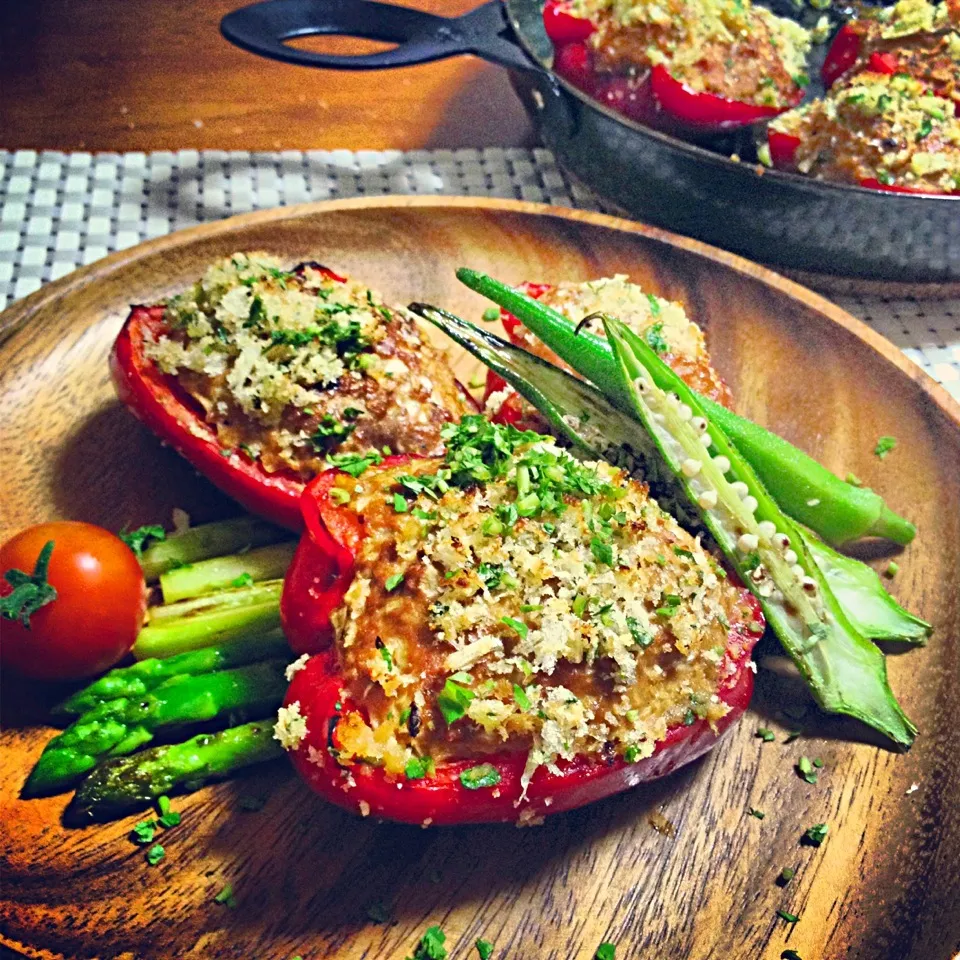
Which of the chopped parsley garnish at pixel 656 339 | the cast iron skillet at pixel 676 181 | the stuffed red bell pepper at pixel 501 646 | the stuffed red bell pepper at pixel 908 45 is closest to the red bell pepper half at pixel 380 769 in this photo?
the stuffed red bell pepper at pixel 501 646

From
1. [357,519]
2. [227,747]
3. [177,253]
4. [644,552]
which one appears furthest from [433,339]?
[227,747]

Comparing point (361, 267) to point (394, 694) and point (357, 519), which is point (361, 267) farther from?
point (394, 694)

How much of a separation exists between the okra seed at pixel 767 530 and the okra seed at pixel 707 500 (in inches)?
4.0

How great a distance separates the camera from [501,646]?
1619 mm

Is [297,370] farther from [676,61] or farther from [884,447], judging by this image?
[676,61]

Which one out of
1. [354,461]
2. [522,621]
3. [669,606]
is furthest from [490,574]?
[354,461]

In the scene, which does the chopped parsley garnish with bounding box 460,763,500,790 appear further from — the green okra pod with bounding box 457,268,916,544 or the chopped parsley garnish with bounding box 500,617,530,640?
the green okra pod with bounding box 457,268,916,544

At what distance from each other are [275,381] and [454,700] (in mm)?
818

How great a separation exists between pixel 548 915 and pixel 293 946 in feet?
1.36

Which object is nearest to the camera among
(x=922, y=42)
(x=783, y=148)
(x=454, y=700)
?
(x=454, y=700)

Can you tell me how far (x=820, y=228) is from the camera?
278 centimetres

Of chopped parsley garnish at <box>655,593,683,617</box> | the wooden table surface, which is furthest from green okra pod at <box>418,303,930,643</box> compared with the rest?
the wooden table surface

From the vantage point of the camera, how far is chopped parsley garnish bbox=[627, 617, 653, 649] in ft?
5.39

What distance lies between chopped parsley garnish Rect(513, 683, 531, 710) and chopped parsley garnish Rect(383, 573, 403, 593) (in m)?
0.26
